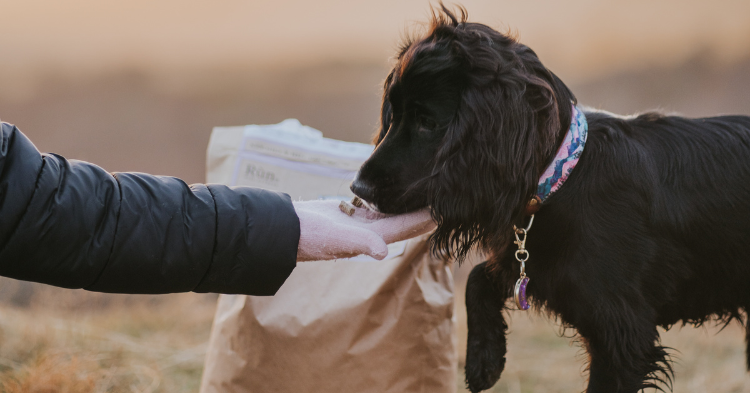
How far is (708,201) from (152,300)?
3287 mm

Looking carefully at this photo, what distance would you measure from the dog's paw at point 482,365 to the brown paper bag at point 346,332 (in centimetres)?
12

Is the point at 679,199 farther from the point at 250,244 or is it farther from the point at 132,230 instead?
the point at 132,230

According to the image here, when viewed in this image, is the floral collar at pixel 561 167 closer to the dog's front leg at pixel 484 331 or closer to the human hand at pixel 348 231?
the human hand at pixel 348 231

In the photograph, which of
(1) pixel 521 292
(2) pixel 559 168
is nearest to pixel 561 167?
(2) pixel 559 168

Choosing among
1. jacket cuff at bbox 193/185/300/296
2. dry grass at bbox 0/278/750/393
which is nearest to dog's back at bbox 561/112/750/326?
dry grass at bbox 0/278/750/393

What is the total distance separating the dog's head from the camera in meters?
1.55

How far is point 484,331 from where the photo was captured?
6.37 ft

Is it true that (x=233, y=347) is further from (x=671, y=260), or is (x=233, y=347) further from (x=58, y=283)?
(x=671, y=260)

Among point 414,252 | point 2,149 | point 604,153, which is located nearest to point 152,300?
point 414,252

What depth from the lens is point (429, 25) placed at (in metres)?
1.78

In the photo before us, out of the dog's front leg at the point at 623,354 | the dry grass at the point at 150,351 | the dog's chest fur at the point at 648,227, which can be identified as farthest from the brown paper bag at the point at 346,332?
the dog's front leg at the point at 623,354

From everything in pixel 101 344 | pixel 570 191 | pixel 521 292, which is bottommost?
pixel 101 344

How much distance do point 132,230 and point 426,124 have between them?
0.81 meters

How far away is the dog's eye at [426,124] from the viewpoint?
1636 mm
